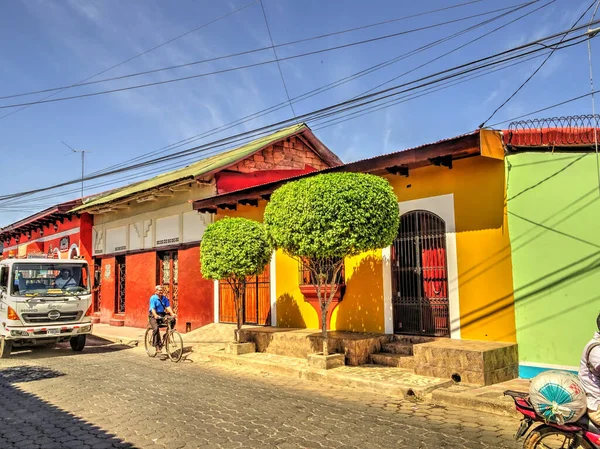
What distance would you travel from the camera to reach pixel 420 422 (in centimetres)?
611

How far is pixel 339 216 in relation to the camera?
851 centimetres

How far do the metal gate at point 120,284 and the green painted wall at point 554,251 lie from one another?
1641 centimetres

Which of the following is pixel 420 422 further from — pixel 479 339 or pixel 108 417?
pixel 108 417

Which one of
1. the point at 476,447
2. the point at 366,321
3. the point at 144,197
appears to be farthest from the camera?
the point at 144,197

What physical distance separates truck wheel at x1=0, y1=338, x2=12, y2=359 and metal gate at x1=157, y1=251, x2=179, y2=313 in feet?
17.9

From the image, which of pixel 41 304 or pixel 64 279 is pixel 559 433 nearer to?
pixel 41 304

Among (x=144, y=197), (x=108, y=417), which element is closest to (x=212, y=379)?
(x=108, y=417)

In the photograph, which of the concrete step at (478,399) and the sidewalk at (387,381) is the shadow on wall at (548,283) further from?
the concrete step at (478,399)

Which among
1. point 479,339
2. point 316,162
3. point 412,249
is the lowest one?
point 479,339

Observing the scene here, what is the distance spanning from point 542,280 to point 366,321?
381cm

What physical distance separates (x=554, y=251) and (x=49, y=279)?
11743 mm

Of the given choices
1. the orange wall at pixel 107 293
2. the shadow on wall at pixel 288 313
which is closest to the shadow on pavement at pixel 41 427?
the shadow on wall at pixel 288 313

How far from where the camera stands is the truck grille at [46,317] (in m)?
11.8

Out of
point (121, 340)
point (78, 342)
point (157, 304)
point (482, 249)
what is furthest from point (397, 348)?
point (121, 340)
